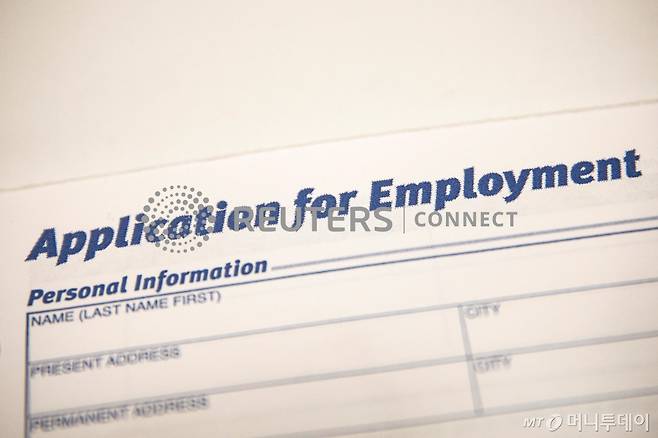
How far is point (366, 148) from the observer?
1.57 ft

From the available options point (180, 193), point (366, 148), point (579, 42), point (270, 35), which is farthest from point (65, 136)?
point (579, 42)

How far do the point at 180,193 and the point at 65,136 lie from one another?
0.65ft

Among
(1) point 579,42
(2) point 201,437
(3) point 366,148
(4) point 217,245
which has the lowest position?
(2) point 201,437

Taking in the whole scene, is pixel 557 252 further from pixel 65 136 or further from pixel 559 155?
pixel 65 136

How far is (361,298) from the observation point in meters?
0.44

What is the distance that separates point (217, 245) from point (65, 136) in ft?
0.92

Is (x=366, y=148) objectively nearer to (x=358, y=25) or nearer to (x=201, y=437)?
(x=358, y=25)

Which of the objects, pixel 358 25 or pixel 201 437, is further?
pixel 358 25

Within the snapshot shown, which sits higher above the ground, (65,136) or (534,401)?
(65,136)

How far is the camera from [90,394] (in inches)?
17.0

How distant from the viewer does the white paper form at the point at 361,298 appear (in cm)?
42

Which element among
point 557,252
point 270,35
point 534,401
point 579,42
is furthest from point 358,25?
point 534,401

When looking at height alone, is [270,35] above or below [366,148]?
above

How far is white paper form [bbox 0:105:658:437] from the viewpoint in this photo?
0.42m
